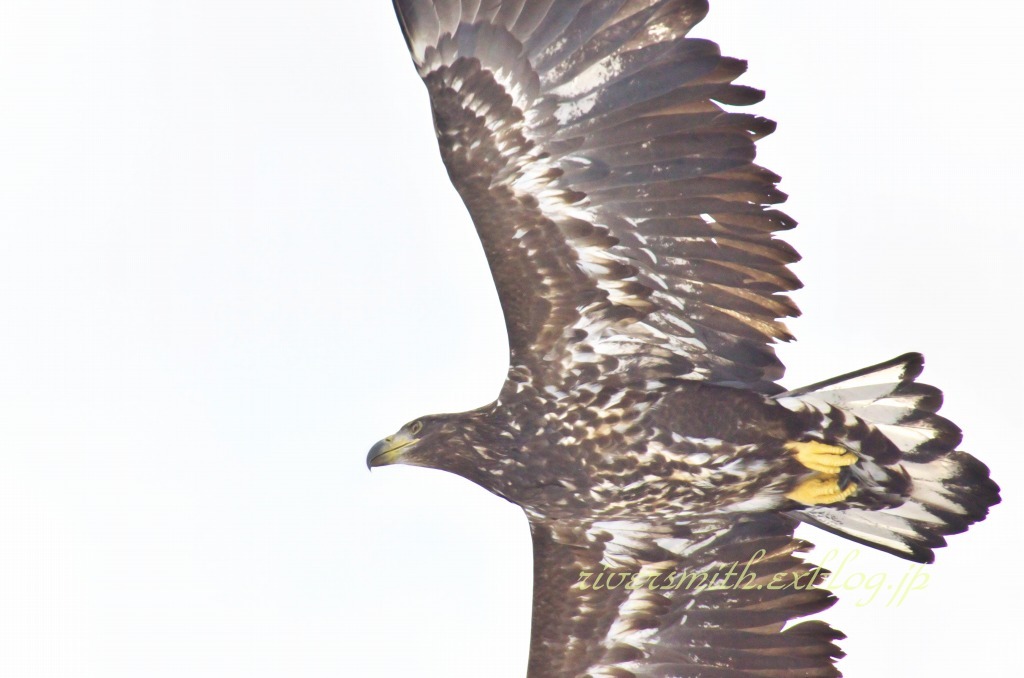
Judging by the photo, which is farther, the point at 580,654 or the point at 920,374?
the point at 580,654

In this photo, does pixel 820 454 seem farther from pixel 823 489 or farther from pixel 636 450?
pixel 636 450

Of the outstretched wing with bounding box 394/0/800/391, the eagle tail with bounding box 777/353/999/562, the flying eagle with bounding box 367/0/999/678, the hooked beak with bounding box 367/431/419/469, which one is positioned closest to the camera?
the outstretched wing with bounding box 394/0/800/391

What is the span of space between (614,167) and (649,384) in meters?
1.43

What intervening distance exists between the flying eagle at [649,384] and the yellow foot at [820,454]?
0.01 metres

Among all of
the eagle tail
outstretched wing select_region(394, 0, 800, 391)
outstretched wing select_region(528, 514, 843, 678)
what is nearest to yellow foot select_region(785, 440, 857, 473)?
the eagle tail

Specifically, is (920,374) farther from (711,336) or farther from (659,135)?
(659,135)

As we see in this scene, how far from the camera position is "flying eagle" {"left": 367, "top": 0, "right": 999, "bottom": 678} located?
908cm

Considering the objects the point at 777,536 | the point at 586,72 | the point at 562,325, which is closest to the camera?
the point at 586,72

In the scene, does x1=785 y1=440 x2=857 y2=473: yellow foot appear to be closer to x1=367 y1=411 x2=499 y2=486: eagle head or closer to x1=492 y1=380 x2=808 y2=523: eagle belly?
x1=492 y1=380 x2=808 y2=523: eagle belly

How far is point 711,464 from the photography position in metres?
9.59

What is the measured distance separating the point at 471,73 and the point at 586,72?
673 mm

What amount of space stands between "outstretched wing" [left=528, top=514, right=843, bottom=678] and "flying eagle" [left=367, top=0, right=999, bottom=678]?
2 cm

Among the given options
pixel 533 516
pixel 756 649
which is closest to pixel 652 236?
pixel 533 516

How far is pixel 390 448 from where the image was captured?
33.8 ft
